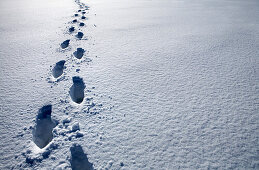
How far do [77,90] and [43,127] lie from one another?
36 centimetres

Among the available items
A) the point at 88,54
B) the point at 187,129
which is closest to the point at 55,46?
the point at 88,54

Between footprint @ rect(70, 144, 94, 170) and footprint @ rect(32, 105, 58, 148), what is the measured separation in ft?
0.66

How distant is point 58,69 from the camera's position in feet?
4.82

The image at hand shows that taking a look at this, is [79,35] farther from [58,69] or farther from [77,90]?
[77,90]

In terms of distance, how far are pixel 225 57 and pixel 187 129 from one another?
1.04 meters

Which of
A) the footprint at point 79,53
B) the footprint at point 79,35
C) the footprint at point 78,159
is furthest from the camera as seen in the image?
the footprint at point 79,35

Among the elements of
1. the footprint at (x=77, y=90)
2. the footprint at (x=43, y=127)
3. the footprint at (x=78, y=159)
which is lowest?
the footprint at (x=78, y=159)

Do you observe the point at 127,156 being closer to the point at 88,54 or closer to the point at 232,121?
the point at 232,121

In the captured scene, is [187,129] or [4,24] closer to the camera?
[187,129]

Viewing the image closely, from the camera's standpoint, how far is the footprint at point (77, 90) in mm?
1162

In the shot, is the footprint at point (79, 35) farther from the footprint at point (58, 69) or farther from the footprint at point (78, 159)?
the footprint at point (78, 159)

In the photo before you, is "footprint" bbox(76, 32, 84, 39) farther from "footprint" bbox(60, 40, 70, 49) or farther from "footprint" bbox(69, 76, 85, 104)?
"footprint" bbox(69, 76, 85, 104)

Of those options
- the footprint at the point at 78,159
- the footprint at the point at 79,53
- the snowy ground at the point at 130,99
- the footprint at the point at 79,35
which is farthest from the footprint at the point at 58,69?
the footprint at the point at 78,159

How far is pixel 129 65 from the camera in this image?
1.46 metres
